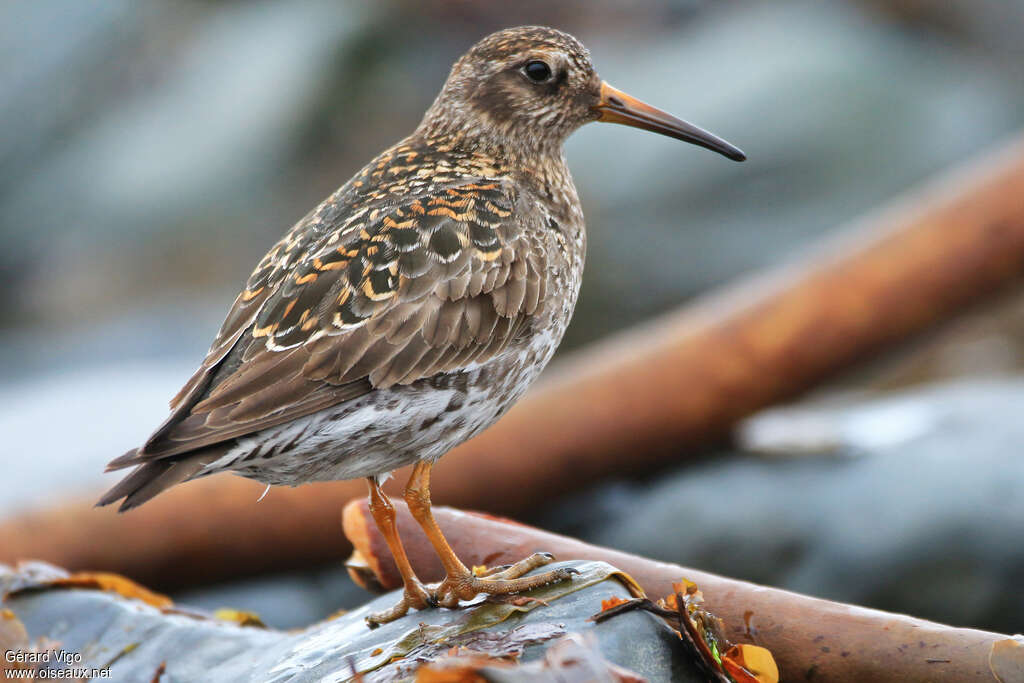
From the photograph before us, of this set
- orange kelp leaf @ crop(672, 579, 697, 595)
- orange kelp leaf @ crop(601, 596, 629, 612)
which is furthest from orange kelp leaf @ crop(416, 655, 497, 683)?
orange kelp leaf @ crop(672, 579, 697, 595)

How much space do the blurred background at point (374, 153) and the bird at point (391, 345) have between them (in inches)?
118

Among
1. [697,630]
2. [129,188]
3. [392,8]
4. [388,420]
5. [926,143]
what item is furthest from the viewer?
[392,8]

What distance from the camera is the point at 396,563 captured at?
4234 millimetres

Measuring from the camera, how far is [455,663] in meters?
2.80

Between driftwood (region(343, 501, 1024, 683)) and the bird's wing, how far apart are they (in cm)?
79

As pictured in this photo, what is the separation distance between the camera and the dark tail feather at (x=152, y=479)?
3443mm

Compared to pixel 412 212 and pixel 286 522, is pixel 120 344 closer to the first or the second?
pixel 286 522

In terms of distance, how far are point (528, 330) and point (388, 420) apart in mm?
640

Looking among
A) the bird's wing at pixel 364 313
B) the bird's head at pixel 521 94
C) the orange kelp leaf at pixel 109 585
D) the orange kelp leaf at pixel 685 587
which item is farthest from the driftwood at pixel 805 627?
the bird's head at pixel 521 94

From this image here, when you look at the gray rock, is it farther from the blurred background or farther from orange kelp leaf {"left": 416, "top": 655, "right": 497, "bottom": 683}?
orange kelp leaf {"left": 416, "top": 655, "right": 497, "bottom": 683}

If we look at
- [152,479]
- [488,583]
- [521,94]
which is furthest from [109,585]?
[521,94]

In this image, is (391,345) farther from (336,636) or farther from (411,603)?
(336,636)

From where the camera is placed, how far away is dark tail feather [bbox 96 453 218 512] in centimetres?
344

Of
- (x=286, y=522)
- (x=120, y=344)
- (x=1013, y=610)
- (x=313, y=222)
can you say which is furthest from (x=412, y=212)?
A: (x=120, y=344)
